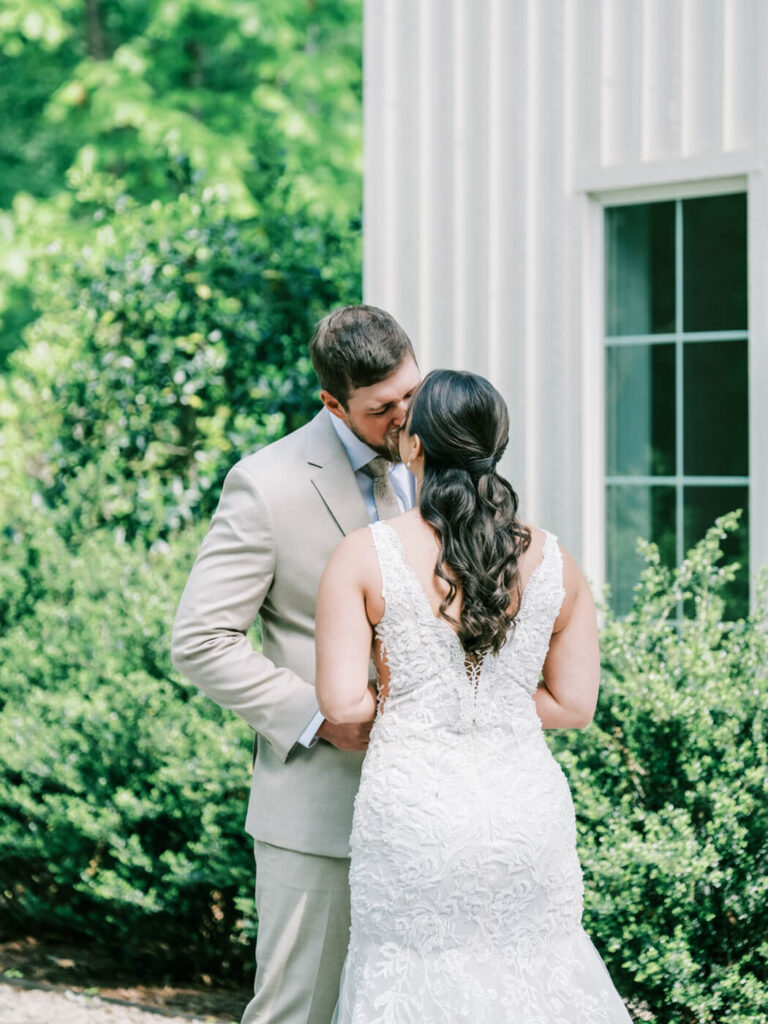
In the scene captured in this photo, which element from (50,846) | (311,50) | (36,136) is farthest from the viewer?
(36,136)

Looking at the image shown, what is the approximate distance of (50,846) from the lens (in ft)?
17.7

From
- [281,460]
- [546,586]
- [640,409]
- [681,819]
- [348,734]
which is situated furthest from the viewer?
[640,409]

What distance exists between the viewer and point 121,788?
16.7 ft

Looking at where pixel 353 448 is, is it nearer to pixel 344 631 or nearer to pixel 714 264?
pixel 344 631

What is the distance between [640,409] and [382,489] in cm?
285

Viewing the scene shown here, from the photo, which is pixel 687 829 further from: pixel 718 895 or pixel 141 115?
pixel 141 115

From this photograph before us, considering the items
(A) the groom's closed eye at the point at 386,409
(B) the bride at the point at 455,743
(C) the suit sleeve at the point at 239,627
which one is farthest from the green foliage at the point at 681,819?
(A) the groom's closed eye at the point at 386,409

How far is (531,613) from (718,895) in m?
1.58

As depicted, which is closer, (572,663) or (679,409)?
(572,663)

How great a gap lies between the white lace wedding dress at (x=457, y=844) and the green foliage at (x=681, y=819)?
41.6 inches

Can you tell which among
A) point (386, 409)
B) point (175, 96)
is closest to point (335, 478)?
point (386, 409)

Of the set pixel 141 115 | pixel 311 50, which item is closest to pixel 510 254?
pixel 141 115

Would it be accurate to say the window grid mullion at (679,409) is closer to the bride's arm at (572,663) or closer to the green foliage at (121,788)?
the green foliage at (121,788)

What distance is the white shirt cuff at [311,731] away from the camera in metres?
2.95
